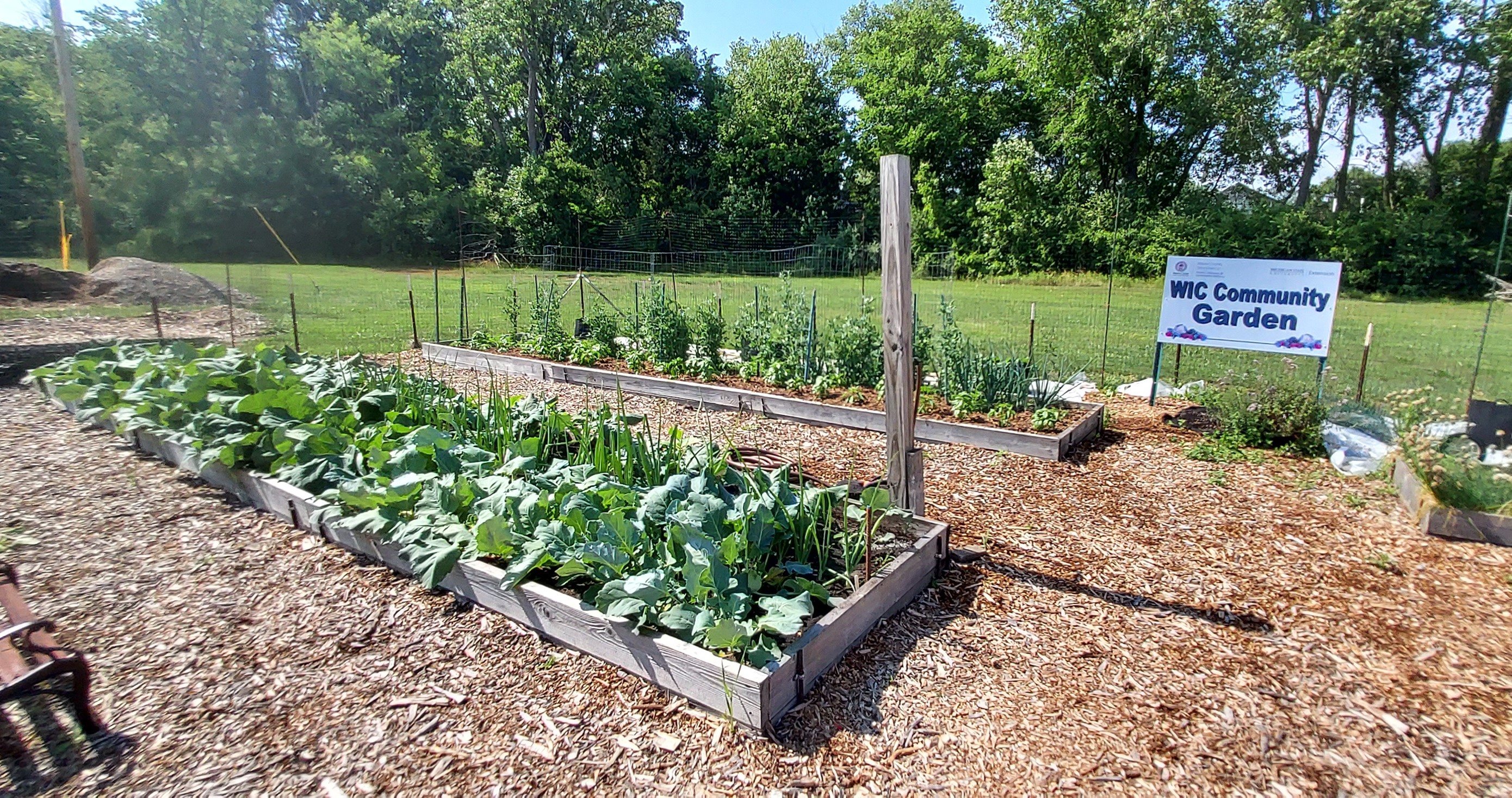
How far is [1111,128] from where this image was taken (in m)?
23.9

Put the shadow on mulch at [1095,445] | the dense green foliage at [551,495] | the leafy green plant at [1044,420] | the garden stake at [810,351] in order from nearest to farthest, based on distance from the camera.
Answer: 1. the dense green foliage at [551,495]
2. the shadow on mulch at [1095,445]
3. the leafy green plant at [1044,420]
4. the garden stake at [810,351]

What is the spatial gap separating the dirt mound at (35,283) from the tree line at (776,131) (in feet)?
46.4

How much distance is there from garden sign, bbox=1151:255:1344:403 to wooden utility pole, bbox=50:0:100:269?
18.8 metres

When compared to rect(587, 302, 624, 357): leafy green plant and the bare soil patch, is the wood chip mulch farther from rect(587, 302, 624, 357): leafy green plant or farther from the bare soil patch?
the bare soil patch

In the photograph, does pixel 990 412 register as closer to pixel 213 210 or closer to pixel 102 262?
pixel 102 262

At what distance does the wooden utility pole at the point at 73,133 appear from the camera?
14875 mm

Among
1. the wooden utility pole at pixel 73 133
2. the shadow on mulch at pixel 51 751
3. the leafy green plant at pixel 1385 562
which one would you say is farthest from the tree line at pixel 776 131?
the shadow on mulch at pixel 51 751

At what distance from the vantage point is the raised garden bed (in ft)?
12.4

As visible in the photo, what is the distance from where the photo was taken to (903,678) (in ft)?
8.85

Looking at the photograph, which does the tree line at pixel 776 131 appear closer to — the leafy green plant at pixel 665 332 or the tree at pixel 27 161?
the tree at pixel 27 161

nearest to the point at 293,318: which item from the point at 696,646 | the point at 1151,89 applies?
the point at 696,646

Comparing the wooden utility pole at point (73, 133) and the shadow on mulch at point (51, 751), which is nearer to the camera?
the shadow on mulch at point (51, 751)

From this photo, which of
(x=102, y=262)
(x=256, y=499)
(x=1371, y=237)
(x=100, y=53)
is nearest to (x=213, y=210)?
(x=100, y=53)

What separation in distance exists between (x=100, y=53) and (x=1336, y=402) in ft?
116
